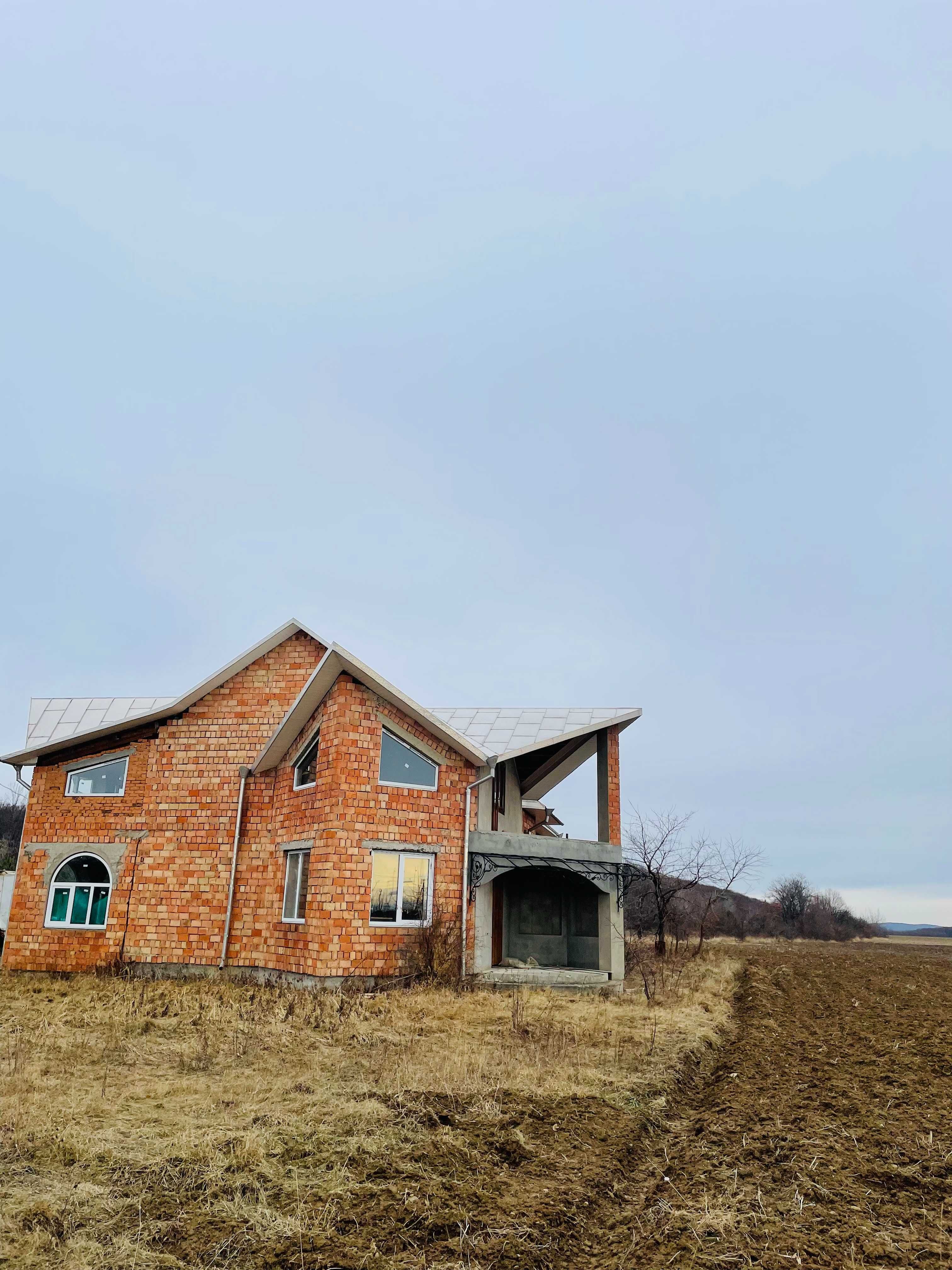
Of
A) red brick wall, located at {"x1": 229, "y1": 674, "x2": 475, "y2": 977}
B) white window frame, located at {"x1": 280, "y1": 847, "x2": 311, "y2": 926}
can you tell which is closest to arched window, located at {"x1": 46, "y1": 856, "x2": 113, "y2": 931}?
red brick wall, located at {"x1": 229, "y1": 674, "x2": 475, "y2": 977}

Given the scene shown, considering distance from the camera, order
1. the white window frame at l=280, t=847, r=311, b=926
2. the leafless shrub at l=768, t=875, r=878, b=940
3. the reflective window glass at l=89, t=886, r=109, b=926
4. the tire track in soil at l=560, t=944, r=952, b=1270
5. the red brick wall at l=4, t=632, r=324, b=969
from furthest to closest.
Answer: the leafless shrub at l=768, t=875, r=878, b=940 < the reflective window glass at l=89, t=886, r=109, b=926 < the red brick wall at l=4, t=632, r=324, b=969 < the white window frame at l=280, t=847, r=311, b=926 < the tire track in soil at l=560, t=944, r=952, b=1270

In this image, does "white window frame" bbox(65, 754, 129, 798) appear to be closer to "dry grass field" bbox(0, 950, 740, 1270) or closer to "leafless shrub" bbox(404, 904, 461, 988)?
"dry grass field" bbox(0, 950, 740, 1270)

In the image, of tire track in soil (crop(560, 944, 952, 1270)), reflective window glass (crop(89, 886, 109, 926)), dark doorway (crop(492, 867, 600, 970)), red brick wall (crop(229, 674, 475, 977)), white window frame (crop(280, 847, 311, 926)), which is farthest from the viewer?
dark doorway (crop(492, 867, 600, 970))

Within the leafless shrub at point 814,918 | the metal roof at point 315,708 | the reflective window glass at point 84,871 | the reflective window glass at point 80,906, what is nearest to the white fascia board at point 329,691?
the metal roof at point 315,708

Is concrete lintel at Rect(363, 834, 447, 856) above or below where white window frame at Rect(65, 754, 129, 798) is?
below

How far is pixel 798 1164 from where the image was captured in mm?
6172

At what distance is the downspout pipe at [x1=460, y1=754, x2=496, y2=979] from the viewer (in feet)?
50.0

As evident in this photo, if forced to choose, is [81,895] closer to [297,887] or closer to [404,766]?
[297,887]

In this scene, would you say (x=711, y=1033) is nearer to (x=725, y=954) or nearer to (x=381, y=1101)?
(x=381, y=1101)

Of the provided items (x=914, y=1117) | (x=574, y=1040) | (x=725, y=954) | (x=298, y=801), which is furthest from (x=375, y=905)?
(x=725, y=954)

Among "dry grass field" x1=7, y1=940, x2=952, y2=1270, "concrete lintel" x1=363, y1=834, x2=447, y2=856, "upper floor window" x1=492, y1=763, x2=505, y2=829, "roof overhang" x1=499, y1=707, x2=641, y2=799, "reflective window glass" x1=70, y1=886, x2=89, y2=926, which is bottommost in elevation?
"dry grass field" x1=7, y1=940, x2=952, y2=1270

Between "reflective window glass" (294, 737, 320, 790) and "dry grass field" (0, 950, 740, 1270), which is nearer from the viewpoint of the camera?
"dry grass field" (0, 950, 740, 1270)

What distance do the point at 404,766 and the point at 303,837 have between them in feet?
7.27

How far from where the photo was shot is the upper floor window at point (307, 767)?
1627cm
